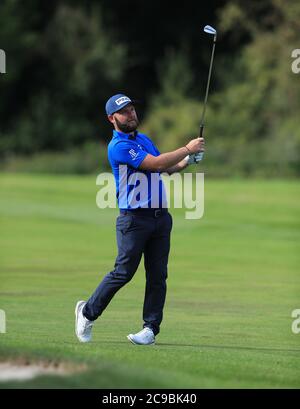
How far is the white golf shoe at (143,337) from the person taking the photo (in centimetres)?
1088

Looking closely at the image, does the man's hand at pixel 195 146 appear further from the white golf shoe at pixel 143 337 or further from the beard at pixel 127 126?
the white golf shoe at pixel 143 337

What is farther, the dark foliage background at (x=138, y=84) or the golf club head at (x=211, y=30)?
the dark foliage background at (x=138, y=84)

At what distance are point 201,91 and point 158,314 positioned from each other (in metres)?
55.6

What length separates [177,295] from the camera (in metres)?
16.7

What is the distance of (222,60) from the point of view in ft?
210

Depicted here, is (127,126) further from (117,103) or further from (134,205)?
(134,205)

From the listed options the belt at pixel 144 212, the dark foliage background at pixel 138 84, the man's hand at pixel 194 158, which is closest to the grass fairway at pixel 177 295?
the belt at pixel 144 212

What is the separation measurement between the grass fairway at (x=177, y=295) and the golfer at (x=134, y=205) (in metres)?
0.48

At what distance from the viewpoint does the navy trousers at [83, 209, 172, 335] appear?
10.8 meters

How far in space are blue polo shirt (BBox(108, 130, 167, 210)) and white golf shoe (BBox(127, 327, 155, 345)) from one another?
4.10ft

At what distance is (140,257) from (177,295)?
5819 mm

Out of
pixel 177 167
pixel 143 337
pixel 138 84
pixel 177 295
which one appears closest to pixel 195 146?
pixel 177 167
